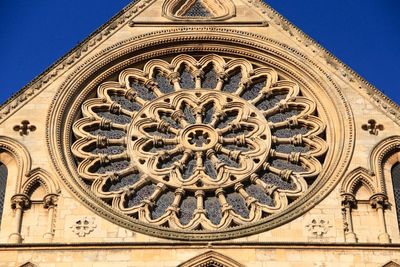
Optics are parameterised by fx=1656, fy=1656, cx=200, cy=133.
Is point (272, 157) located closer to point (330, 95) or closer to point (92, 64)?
point (330, 95)

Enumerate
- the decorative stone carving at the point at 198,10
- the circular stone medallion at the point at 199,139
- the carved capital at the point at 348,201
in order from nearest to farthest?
the carved capital at the point at 348,201 < the circular stone medallion at the point at 199,139 < the decorative stone carving at the point at 198,10

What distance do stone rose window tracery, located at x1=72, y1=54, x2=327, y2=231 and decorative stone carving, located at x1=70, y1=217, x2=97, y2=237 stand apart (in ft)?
2.40

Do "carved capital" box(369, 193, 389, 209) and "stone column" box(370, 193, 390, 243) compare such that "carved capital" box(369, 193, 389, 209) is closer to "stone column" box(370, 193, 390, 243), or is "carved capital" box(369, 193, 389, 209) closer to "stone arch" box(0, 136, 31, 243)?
"stone column" box(370, 193, 390, 243)

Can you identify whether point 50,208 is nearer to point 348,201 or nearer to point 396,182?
point 348,201

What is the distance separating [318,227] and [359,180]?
1563 millimetres

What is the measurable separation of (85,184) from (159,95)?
315 cm

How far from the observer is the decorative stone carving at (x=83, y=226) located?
30.2 meters

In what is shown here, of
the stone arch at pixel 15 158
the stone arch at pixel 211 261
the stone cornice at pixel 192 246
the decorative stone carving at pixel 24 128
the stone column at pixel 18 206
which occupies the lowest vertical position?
the stone arch at pixel 211 261

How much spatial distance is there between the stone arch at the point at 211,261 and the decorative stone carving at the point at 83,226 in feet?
6.76

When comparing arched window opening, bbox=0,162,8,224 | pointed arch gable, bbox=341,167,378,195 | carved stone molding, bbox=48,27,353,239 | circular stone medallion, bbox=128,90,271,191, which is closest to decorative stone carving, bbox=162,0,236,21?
carved stone molding, bbox=48,27,353,239

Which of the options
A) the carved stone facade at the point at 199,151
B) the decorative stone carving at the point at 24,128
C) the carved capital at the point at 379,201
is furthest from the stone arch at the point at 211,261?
the decorative stone carving at the point at 24,128

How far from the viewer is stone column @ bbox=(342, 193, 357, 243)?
30094mm

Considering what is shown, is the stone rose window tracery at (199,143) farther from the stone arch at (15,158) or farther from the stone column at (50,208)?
the stone arch at (15,158)

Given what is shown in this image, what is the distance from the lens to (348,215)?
3056 cm
